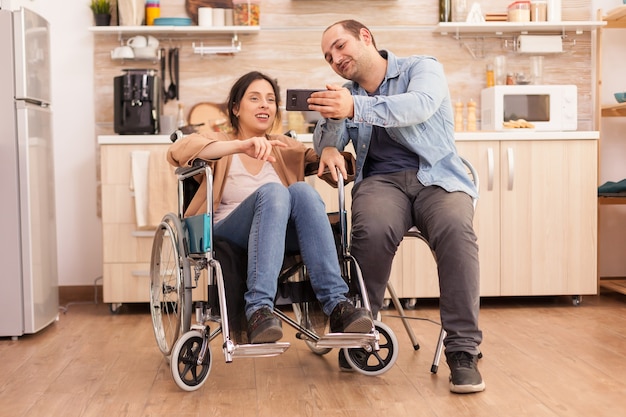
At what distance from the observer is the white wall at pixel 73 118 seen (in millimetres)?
4387

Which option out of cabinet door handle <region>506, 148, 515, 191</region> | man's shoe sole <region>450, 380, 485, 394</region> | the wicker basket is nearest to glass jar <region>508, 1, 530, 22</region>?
cabinet door handle <region>506, 148, 515, 191</region>

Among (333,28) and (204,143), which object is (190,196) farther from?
(333,28)

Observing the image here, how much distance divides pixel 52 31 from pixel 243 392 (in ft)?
8.39

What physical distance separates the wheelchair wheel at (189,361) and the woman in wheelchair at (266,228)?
0.62 feet

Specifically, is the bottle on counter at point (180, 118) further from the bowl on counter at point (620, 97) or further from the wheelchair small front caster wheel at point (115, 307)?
the bowl on counter at point (620, 97)

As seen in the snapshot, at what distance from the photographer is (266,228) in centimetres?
244

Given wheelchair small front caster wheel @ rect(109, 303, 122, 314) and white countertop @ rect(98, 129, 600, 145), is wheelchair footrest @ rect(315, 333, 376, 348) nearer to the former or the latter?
white countertop @ rect(98, 129, 600, 145)

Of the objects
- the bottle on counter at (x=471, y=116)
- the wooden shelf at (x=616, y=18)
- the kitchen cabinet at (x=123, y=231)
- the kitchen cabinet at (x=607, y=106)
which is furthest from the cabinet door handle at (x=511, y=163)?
the kitchen cabinet at (x=123, y=231)

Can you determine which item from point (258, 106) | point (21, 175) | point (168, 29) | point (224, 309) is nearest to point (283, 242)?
point (224, 309)

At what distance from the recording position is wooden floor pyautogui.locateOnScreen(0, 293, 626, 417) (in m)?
2.31

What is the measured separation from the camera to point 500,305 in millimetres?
4219

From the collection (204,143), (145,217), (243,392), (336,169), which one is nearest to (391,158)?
(336,169)

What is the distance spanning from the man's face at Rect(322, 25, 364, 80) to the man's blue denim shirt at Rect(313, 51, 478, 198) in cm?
12

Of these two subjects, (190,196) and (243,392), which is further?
(190,196)
